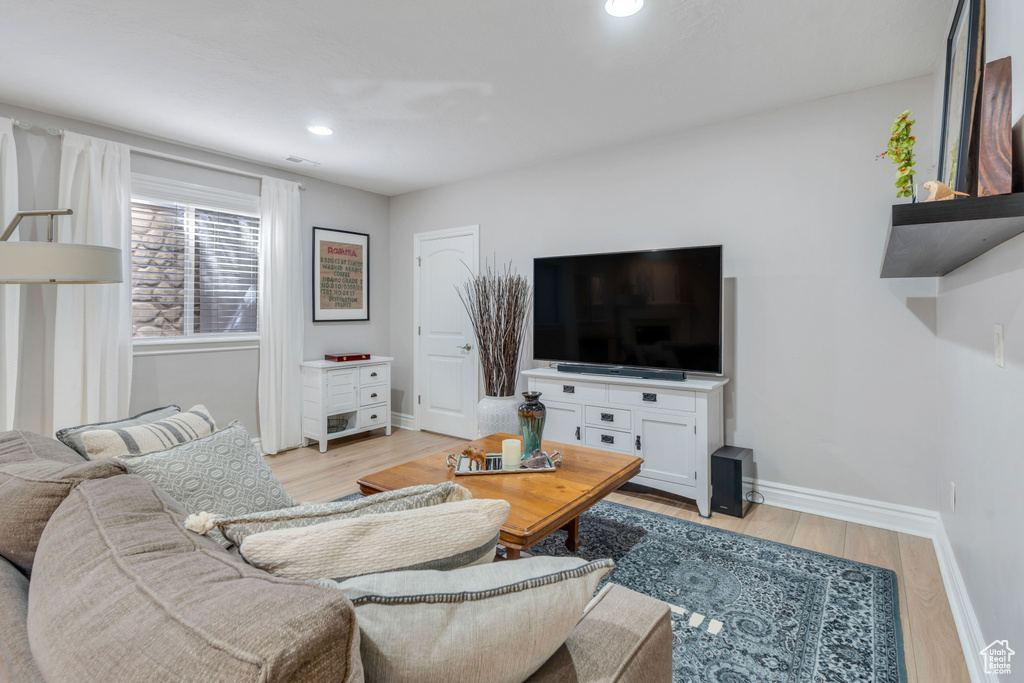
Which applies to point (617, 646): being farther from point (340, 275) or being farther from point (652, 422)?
point (340, 275)

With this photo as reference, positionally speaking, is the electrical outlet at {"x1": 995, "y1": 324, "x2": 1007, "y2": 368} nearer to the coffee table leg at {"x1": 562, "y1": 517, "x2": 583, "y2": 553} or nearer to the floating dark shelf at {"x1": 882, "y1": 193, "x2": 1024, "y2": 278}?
the floating dark shelf at {"x1": 882, "y1": 193, "x2": 1024, "y2": 278}

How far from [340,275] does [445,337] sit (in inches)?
47.1

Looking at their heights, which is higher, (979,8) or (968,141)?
(979,8)

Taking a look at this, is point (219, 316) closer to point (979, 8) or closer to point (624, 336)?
point (624, 336)

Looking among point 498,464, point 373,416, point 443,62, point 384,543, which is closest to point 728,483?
point 498,464

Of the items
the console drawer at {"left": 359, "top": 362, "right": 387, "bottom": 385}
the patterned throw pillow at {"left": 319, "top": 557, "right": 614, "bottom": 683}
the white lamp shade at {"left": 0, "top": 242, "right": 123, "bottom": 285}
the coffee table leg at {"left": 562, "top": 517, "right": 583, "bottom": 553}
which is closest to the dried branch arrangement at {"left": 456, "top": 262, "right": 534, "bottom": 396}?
the console drawer at {"left": 359, "top": 362, "right": 387, "bottom": 385}

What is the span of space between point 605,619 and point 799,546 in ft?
6.84

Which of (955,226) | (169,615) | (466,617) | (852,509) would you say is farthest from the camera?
(852,509)

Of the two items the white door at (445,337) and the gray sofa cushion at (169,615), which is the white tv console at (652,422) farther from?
the gray sofa cushion at (169,615)

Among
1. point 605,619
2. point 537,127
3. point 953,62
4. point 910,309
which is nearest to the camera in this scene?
point 605,619

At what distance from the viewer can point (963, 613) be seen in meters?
1.80

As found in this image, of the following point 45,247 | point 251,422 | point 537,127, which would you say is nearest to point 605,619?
point 45,247

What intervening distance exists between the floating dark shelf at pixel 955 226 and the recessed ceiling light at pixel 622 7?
1345mm

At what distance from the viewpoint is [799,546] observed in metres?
2.52
